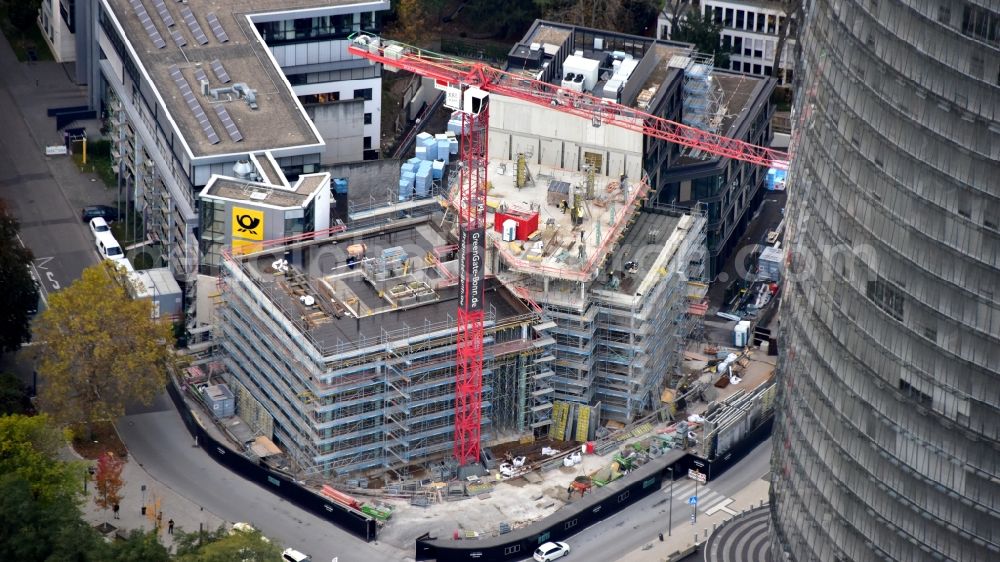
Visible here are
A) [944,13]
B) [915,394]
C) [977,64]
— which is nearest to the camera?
[977,64]

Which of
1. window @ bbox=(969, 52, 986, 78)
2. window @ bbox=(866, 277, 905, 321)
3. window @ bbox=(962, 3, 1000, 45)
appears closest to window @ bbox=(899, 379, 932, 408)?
window @ bbox=(866, 277, 905, 321)

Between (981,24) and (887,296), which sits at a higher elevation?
(981,24)

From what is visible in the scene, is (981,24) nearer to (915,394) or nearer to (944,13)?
(944,13)

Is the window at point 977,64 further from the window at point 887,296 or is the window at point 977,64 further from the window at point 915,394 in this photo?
the window at point 915,394

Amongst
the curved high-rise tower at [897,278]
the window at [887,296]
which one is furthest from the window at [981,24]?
the window at [887,296]

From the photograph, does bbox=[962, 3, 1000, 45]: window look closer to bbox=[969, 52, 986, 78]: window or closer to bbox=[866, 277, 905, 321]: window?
bbox=[969, 52, 986, 78]: window

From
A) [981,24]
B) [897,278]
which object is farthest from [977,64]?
[897,278]
